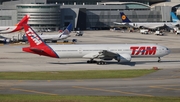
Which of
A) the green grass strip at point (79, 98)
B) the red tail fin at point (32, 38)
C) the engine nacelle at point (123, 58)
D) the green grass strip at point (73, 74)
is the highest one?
the red tail fin at point (32, 38)

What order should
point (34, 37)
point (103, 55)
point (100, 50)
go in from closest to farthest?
point (34, 37)
point (103, 55)
point (100, 50)

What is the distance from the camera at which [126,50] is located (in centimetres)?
6675

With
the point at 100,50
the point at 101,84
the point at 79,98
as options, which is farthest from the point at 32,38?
the point at 79,98

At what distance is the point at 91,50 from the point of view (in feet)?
220

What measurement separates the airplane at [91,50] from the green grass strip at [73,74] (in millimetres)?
8740

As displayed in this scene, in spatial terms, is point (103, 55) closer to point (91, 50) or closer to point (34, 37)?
point (91, 50)

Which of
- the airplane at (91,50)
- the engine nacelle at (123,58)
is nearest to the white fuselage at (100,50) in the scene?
the airplane at (91,50)

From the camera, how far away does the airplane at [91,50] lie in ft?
216

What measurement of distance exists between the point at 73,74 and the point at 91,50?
43.9ft

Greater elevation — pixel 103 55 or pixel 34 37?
pixel 34 37

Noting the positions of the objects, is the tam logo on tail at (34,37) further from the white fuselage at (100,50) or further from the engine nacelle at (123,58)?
the engine nacelle at (123,58)

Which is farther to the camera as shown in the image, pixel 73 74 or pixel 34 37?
pixel 34 37

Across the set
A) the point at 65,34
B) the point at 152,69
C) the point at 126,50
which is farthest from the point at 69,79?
the point at 65,34

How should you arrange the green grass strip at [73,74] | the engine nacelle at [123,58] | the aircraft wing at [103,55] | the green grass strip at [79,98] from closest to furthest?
the green grass strip at [79,98] → the green grass strip at [73,74] → the aircraft wing at [103,55] → the engine nacelle at [123,58]
